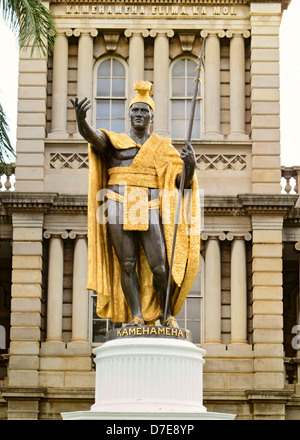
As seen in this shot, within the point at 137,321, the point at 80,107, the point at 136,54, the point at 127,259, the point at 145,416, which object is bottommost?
the point at 145,416

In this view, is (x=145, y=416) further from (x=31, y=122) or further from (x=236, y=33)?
(x=236, y=33)

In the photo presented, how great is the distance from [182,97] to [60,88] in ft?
9.08

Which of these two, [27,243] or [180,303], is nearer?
[180,303]

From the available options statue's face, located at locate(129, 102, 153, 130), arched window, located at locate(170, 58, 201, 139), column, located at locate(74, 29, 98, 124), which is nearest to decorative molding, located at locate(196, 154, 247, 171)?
arched window, located at locate(170, 58, 201, 139)

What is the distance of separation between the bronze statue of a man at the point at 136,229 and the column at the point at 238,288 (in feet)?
41.7

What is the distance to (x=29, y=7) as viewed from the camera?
53.4 feet

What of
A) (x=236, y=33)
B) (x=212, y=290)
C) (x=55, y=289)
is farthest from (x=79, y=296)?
(x=236, y=33)

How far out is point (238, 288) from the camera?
77.4ft

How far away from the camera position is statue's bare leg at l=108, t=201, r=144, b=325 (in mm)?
10523

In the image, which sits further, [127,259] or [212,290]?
[212,290]

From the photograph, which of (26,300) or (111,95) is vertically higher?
(111,95)

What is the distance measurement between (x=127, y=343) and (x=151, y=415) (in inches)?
32.3
